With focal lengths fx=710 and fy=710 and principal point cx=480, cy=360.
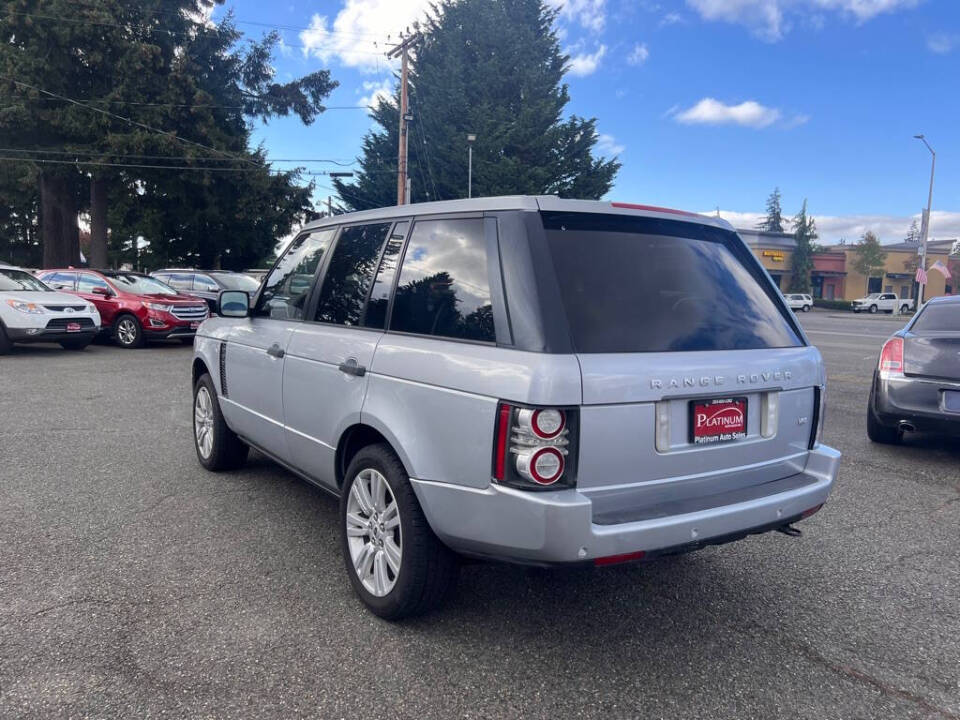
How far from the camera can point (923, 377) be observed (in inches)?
236

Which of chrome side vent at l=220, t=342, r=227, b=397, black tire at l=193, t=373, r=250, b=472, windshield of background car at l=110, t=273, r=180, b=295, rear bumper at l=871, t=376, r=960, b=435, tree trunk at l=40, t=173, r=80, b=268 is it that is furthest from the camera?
tree trunk at l=40, t=173, r=80, b=268

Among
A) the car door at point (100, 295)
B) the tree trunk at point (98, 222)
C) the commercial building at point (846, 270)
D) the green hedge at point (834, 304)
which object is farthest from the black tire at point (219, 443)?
the commercial building at point (846, 270)

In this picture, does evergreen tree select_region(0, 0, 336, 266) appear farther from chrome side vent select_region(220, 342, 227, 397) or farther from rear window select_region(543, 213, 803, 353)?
rear window select_region(543, 213, 803, 353)

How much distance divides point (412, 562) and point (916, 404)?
5038mm

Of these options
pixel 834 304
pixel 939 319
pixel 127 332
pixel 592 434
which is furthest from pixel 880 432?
pixel 834 304

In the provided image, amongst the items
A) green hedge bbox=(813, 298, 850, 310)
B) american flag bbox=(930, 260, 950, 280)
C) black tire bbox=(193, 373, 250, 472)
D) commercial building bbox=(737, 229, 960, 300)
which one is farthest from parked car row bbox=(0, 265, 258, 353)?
commercial building bbox=(737, 229, 960, 300)

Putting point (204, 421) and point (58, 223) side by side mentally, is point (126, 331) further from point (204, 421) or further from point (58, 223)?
point (58, 223)

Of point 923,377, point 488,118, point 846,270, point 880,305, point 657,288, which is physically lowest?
point 923,377

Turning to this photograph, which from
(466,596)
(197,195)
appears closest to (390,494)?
(466,596)

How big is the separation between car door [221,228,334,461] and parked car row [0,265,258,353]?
31.4 ft

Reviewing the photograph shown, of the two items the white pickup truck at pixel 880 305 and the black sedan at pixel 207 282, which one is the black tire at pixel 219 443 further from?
the white pickup truck at pixel 880 305

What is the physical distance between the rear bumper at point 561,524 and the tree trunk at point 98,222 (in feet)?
104

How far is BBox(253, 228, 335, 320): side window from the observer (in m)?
4.20

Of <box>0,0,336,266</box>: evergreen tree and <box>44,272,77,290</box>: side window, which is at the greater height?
<box>0,0,336,266</box>: evergreen tree
